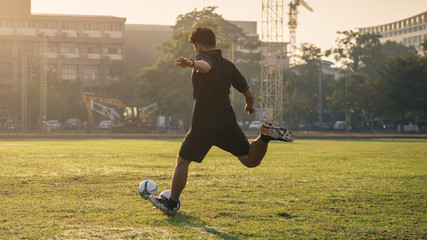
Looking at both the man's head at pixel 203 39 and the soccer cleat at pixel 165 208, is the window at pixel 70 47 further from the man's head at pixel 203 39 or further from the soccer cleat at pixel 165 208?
the man's head at pixel 203 39

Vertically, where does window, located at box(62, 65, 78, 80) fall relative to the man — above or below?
above

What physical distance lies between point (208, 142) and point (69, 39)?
91634mm

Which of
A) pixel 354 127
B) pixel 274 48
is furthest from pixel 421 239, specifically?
pixel 354 127

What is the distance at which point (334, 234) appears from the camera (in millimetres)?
5395

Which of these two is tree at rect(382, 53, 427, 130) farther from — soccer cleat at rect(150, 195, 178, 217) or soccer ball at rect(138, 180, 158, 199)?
soccer cleat at rect(150, 195, 178, 217)

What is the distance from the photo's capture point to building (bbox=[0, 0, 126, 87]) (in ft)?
304

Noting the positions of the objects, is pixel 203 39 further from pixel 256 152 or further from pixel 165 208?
pixel 165 208

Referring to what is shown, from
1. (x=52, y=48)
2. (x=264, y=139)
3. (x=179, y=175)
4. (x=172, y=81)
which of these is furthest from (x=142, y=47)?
(x=264, y=139)

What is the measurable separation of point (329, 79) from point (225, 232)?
3249 inches

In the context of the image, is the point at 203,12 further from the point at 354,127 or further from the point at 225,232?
the point at 225,232

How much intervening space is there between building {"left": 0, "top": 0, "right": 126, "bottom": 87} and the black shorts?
285 feet

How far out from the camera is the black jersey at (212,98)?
19.2 feet

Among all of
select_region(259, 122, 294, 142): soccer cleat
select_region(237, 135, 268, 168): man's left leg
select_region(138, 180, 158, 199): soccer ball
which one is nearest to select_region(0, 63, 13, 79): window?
select_region(138, 180, 158, 199): soccer ball

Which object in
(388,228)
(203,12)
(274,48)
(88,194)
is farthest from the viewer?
(203,12)
